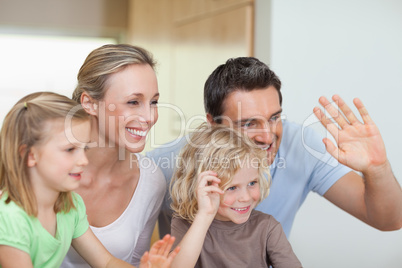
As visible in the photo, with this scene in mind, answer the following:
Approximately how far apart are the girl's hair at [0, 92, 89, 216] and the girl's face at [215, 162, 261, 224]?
1.67 ft

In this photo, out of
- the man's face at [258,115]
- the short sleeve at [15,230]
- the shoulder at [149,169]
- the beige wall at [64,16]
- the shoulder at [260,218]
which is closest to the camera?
the short sleeve at [15,230]

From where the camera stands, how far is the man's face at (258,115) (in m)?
1.53

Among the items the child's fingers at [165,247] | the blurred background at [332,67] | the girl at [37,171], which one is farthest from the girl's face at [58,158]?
the blurred background at [332,67]

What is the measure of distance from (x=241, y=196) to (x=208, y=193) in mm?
102

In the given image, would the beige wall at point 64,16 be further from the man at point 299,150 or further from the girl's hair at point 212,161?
the girl's hair at point 212,161

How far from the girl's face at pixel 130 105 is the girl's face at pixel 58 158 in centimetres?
36

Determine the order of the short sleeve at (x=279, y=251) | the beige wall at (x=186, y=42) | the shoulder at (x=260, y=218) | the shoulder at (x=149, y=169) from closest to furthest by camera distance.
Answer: the short sleeve at (x=279, y=251) → the shoulder at (x=260, y=218) → the shoulder at (x=149, y=169) → the beige wall at (x=186, y=42)

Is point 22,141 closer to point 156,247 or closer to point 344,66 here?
point 156,247

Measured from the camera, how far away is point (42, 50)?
4.62m

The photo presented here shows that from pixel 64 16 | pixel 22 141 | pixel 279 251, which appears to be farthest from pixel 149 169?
pixel 64 16

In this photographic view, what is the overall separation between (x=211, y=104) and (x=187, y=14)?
1.71 meters

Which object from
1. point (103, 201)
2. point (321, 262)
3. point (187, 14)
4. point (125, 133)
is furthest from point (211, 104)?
point (187, 14)

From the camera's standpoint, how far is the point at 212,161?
4.51 feet

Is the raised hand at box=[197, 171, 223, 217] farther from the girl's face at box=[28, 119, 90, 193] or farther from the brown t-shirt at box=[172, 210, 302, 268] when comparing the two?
the girl's face at box=[28, 119, 90, 193]
